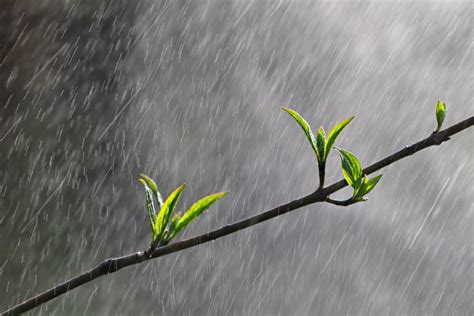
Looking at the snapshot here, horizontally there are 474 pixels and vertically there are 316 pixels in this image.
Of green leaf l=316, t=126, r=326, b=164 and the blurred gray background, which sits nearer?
green leaf l=316, t=126, r=326, b=164

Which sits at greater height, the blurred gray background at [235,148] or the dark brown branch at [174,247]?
the blurred gray background at [235,148]

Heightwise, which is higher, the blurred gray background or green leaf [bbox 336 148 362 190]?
the blurred gray background

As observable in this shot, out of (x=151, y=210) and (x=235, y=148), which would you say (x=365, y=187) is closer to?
(x=151, y=210)

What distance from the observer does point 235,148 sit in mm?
3406

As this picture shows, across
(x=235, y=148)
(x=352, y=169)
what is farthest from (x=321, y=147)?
(x=235, y=148)

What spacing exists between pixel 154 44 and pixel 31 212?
46.0 inches

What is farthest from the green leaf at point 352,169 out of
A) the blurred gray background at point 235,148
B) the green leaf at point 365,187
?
the blurred gray background at point 235,148

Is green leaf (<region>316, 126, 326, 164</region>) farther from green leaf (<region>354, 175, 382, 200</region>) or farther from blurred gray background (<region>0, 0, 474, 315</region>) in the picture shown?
blurred gray background (<region>0, 0, 474, 315</region>)

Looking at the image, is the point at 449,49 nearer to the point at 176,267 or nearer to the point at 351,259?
the point at 351,259

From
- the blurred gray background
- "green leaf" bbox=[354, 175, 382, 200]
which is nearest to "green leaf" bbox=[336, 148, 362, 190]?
"green leaf" bbox=[354, 175, 382, 200]

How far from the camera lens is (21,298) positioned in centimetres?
207

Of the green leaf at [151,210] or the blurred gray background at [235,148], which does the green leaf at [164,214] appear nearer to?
the green leaf at [151,210]

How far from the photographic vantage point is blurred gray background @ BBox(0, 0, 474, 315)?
2447 millimetres

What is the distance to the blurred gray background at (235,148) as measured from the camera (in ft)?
8.03
